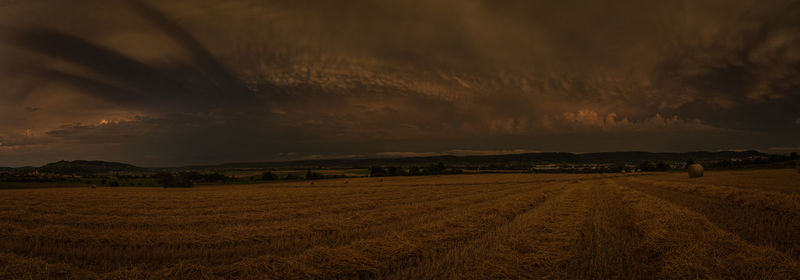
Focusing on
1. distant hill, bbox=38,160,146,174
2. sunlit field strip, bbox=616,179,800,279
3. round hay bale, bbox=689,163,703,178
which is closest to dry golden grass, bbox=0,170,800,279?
sunlit field strip, bbox=616,179,800,279

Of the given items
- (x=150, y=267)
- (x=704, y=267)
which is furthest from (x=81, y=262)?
(x=704, y=267)

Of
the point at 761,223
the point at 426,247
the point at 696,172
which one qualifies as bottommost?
the point at 696,172

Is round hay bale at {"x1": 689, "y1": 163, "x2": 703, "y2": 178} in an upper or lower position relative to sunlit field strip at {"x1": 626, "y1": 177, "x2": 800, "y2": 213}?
lower

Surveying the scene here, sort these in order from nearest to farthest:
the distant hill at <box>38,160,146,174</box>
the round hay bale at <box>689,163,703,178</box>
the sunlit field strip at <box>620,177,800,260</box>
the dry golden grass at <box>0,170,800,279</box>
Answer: the dry golden grass at <box>0,170,800,279</box>, the sunlit field strip at <box>620,177,800,260</box>, the round hay bale at <box>689,163,703,178</box>, the distant hill at <box>38,160,146,174</box>

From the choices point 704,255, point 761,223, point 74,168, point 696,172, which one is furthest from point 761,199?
point 74,168

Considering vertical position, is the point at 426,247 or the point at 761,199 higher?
the point at 426,247

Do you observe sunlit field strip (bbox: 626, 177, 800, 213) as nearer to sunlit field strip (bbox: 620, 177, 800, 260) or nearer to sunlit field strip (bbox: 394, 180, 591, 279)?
sunlit field strip (bbox: 620, 177, 800, 260)

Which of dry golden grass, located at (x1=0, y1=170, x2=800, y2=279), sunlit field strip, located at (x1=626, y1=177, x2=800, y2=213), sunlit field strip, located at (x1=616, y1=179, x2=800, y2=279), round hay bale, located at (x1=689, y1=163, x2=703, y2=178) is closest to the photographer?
sunlit field strip, located at (x1=616, y1=179, x2=800, y2=279)

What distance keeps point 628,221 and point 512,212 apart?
3.45 m

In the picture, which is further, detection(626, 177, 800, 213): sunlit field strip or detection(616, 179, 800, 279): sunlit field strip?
detection(626, 177, 800, 213): sunlit field strip

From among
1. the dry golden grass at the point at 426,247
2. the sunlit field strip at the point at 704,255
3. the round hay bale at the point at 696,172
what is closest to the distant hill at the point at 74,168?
the dry golden grass at the point at 426,247

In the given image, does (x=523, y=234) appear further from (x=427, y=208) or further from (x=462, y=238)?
(x=427, y=208)

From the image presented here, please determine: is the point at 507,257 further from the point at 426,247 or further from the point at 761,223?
the point at 761,223

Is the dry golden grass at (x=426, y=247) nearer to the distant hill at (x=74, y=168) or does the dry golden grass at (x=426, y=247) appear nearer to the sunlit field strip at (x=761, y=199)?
the sunlit field strip at (x=761, y=199)
